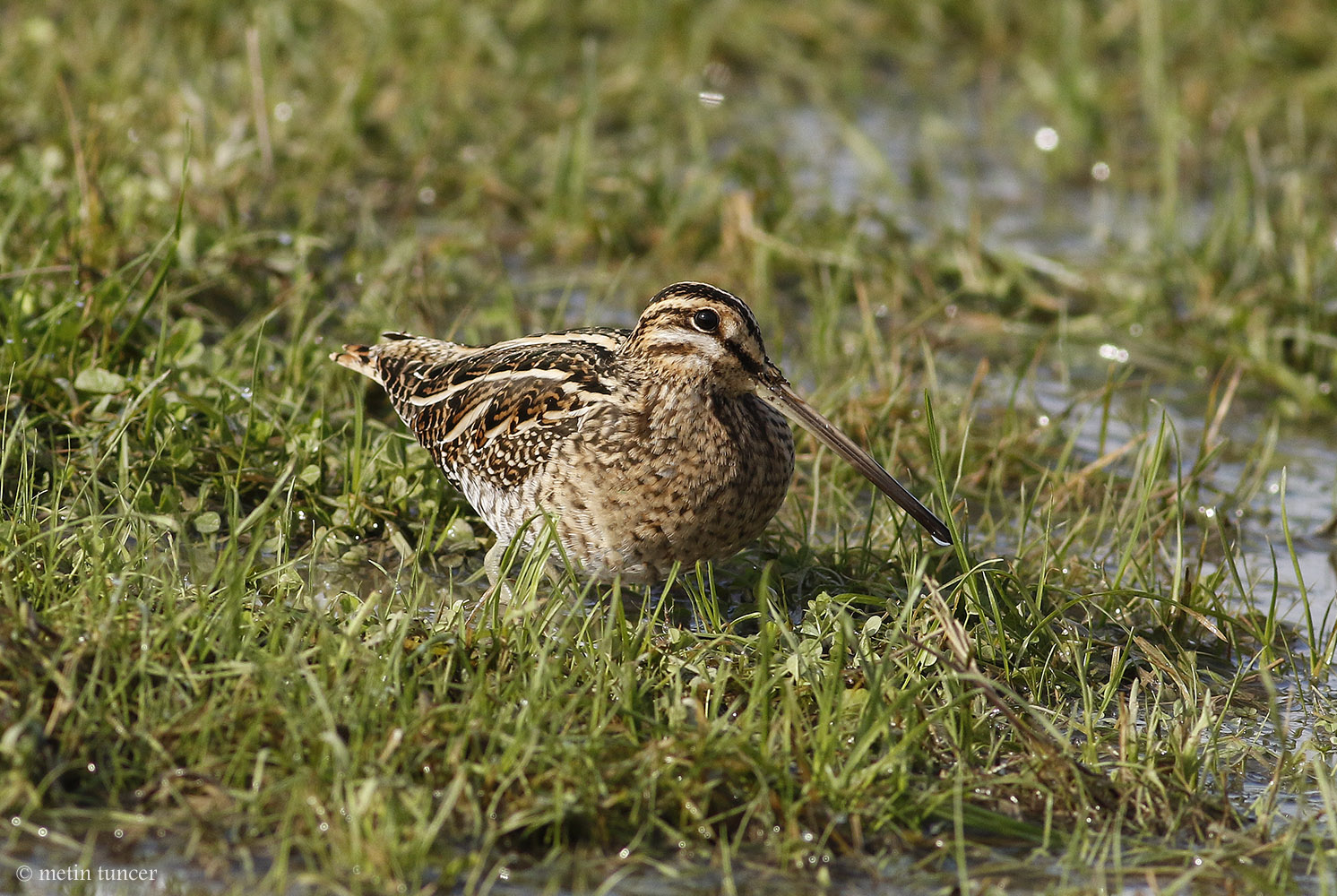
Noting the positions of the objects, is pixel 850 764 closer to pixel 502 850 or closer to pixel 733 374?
pixel 502 850

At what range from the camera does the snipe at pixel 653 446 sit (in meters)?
4.30

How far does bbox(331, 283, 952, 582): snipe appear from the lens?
4.30 metres

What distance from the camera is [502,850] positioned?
3.42 meters

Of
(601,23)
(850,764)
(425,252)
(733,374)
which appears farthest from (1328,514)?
(601,23)

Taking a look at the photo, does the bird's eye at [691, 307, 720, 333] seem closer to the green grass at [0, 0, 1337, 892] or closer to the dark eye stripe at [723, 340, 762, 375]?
the dark eye stripe at [723, 340, 762, 375]

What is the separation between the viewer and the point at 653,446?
4.33 meters

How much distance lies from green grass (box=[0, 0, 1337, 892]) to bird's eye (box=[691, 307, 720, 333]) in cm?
70

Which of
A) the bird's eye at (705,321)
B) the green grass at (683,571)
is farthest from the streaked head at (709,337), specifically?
the green grass at (683,571)

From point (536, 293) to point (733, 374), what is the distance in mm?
2417

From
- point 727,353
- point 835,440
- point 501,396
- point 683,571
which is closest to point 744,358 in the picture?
point 727,353

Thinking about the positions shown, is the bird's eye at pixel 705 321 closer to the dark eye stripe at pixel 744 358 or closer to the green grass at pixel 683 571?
the dark eye stripe at pixel 744 358

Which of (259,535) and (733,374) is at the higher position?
(733,374)

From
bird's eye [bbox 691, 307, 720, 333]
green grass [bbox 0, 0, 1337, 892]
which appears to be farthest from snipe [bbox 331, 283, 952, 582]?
green grass [bbox 0, 0, 1337, 892]

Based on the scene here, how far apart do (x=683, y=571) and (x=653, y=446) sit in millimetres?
362
